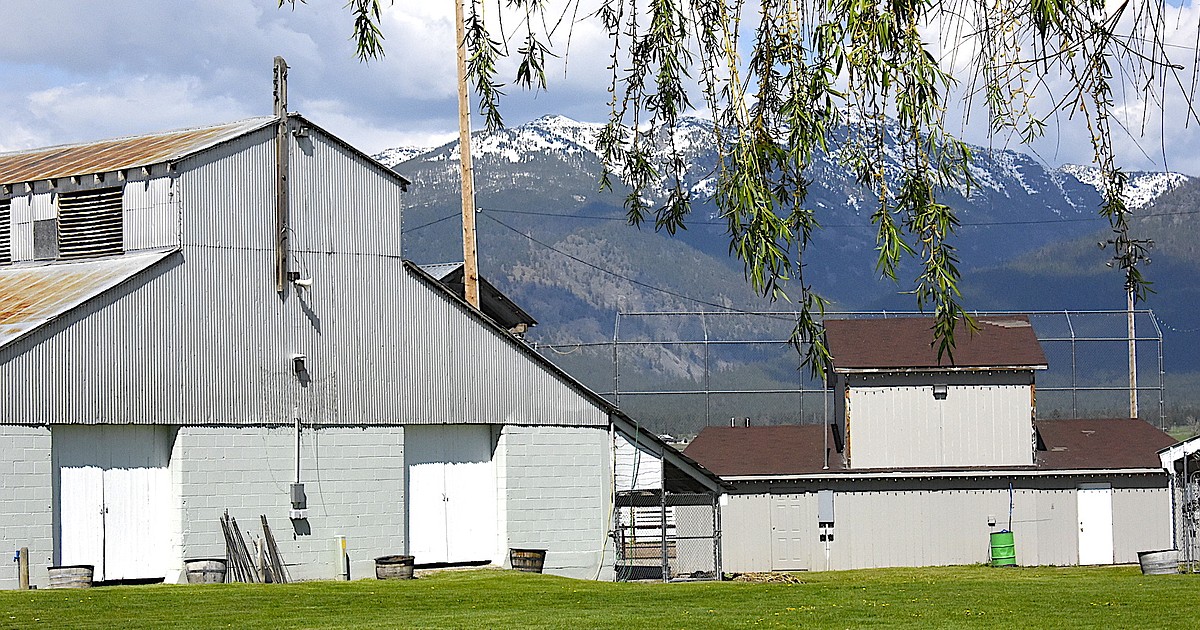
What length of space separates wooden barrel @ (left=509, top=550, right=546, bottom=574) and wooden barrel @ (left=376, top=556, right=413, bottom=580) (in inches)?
95.6

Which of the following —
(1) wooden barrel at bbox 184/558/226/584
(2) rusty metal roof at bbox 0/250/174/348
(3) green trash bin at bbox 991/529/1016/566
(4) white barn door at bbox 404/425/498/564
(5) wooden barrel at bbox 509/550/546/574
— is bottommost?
(3) green trash bin at bbox 991/529/1016/566

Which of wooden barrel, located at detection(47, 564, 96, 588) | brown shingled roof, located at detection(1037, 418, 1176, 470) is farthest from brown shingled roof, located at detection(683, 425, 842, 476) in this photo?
wooden barrel, located at detection(47, 564, 96, 588)

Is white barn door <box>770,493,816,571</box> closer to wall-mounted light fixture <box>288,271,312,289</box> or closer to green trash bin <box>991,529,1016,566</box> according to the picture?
green trash bin <box>991,529,1016,566</box>

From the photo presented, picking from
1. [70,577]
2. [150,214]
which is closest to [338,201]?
[150,214]

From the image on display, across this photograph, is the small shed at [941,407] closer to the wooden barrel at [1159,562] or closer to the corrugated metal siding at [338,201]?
the wooden barrel at [1159,562]

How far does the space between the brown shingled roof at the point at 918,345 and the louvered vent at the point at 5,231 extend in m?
21.8

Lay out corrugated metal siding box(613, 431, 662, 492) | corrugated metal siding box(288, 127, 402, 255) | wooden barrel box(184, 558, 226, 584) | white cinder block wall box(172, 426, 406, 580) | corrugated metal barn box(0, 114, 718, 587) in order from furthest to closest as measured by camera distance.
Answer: corrugated metal siding box(613, 431, 662, 492), corrugated metal siding box(288, 127, 402, 255), white cinder block wall box(172, 426, 406, 580), wooden barrel box(184, 558, 226, 584), corrugated metal barn box(0, 114, 718, 587)

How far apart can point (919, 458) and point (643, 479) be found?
12956 millimetres

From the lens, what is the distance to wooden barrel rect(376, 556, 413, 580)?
95.5 feet

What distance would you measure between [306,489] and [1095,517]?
24.2 meters

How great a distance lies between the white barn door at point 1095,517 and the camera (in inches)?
1750

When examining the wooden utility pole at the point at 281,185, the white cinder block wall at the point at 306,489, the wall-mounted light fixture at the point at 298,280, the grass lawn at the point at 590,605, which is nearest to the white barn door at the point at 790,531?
the grass lawn at the point at 590,605

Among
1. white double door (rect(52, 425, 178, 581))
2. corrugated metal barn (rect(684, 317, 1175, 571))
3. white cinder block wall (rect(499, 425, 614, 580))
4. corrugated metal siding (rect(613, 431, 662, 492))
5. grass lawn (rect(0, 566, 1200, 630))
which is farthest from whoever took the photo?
corrugated metal barn (rect(684, 317, 1175, 571))

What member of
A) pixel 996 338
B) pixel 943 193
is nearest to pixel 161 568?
pixel 943 193
